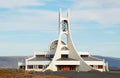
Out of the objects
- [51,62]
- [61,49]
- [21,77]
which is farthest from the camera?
[61,49]

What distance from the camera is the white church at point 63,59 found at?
136 meters

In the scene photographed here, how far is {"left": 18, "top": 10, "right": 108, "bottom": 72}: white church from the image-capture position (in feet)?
447

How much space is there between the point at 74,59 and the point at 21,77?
80.6 m

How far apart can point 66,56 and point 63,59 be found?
5.19 m

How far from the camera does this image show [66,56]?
14600cm

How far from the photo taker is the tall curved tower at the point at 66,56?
137m

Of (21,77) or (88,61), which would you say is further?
(88,61)

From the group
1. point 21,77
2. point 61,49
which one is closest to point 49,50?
point 61,49

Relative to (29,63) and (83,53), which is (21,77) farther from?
(83,53)

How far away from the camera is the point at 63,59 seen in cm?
14100

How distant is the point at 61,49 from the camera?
146m

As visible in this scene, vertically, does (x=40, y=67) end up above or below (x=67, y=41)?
below

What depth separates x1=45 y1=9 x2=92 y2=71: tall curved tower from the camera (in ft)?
450

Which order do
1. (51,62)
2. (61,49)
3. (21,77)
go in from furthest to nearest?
(61,49), (51,62), (21,77)
